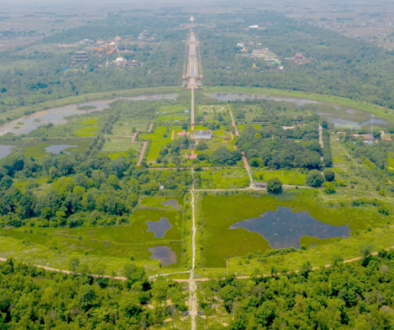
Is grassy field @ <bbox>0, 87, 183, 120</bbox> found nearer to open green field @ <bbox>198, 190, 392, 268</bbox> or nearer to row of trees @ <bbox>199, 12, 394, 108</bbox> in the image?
row of trees @ <bbox>199, 12, 394, 108</bbox>

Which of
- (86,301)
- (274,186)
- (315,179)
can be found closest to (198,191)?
(274,186)

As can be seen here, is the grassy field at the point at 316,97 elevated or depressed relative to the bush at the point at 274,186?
depressed

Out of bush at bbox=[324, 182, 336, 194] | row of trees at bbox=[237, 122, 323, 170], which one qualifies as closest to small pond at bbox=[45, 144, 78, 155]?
row of trees at bbox=[237, 122, 323, 170]

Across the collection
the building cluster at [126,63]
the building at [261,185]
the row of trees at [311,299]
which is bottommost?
the building at [261,185]

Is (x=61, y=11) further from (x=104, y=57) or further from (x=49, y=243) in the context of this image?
(x=49, y=243)

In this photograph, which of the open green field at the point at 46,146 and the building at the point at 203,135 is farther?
the building at the point at 203,135

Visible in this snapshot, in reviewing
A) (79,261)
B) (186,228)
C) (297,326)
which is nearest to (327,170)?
(186,228)

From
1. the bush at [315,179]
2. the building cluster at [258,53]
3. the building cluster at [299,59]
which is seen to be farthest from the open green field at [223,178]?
the building cluster at [299,59]

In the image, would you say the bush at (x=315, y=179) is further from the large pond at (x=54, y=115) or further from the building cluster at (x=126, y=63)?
the building cluster at (x=126, y=63)
